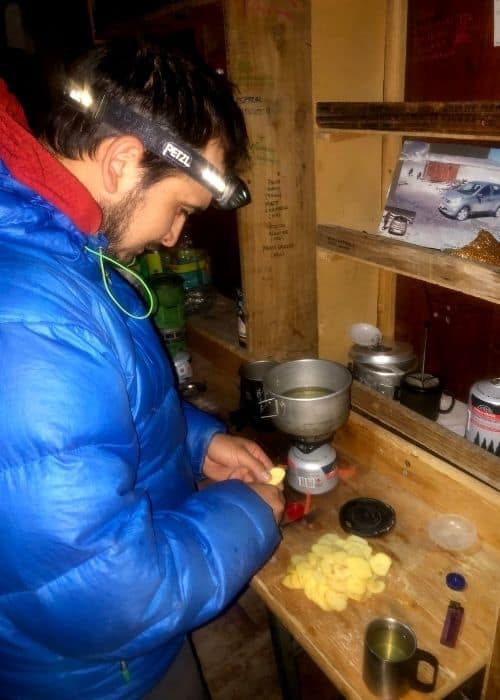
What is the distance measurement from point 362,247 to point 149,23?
4.92 feet

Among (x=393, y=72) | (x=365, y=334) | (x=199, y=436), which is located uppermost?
(x=393, y=72)

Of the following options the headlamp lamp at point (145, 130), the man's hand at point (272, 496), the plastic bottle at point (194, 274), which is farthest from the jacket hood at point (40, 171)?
the plastic bottle at point (194, 274)

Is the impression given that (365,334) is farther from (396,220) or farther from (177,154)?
(177,154)

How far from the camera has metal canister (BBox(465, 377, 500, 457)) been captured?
149 centimetres

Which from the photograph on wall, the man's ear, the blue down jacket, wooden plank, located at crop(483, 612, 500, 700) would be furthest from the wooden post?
wooden plank, located at crop(483, 612, 500, 700)

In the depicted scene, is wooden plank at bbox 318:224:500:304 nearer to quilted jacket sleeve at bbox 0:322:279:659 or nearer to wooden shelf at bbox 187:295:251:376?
wooden shelf at bbox 187:295:251:376

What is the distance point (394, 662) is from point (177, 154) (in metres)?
1.13

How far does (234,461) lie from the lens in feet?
5.33

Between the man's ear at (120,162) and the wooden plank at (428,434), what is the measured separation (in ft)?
3.92

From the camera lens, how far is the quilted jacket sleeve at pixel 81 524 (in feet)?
2.63

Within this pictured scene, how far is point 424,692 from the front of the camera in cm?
108

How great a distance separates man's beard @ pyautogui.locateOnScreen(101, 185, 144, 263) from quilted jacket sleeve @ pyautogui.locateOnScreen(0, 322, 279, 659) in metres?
0.32

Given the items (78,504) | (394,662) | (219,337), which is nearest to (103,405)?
(78,504)

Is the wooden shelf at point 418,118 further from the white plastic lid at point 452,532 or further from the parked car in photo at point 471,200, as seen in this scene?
the white plastic lid at point 452,532
